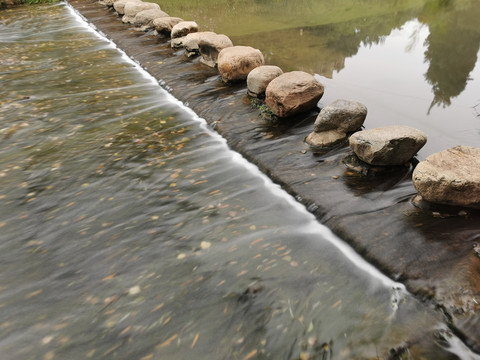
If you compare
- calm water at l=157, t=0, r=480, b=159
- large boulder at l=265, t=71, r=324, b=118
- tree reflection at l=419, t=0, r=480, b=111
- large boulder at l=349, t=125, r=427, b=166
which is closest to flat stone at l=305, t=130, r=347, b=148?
large boulder at l=349, t=125, r=427, b=166

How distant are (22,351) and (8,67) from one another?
7.67 m

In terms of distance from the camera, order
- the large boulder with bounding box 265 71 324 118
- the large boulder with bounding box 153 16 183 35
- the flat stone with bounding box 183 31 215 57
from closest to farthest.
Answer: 1. the large boulder with bounding box 265 71 324 118
2. the flat stone with bounding box 183 31 215 57
3. the large boulder with bounding box 153 16 183 35

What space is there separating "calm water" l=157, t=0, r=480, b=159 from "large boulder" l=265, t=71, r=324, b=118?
93 centimetres

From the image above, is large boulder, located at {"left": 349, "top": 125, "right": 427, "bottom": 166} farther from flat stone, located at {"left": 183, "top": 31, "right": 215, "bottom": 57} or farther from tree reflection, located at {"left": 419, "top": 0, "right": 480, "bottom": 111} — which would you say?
flat stone, located at {"left": 183, "top": 31, "right": 215, "bottom": 57}

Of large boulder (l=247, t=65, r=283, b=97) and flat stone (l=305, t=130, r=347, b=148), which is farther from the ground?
large boulder (l=247, t=65, r=283, b=97)

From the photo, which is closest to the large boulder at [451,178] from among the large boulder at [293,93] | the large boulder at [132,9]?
the large boulder at [293,93]

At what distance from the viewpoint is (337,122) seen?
13.3 ft

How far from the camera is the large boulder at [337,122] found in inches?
158

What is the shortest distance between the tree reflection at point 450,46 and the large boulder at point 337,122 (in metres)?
1.99

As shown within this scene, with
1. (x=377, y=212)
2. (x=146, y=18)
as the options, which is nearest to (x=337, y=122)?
(x=377, y=212)

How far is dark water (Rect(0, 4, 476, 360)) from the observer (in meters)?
2.29

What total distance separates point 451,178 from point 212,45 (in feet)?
18.0

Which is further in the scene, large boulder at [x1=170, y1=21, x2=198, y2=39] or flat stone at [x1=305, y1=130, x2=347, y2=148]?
large boulder at [x1=170, y1=21, x2=198, y2=39]

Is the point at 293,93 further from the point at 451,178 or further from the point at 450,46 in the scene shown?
the point at 450,46
